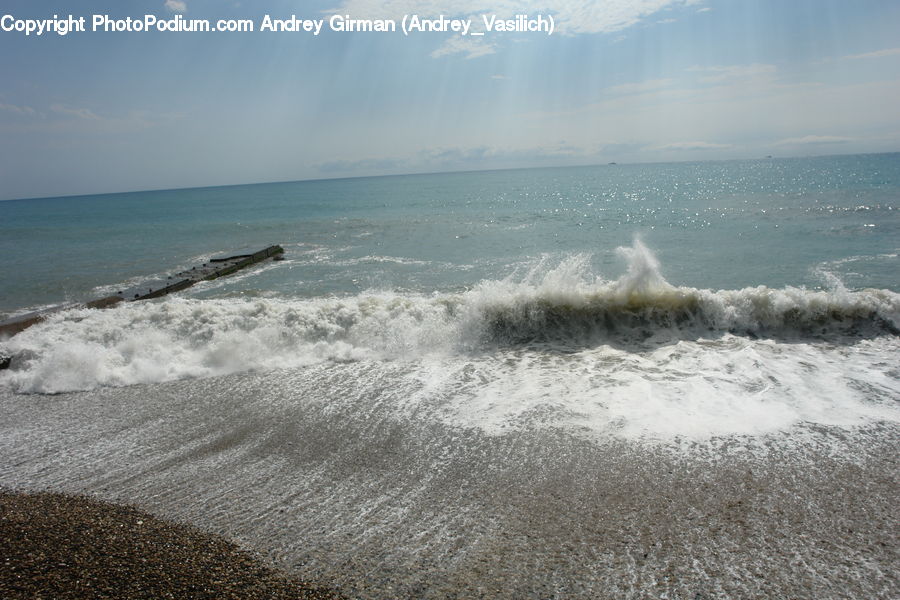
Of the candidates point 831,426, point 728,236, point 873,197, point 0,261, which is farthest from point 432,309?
point 873,197

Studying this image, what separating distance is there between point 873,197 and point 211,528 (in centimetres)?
4213

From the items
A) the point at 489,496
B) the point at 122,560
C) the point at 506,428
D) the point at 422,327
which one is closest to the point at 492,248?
the point at 422,327

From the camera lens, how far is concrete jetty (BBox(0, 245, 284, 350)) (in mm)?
11083

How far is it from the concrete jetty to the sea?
0.50 meters

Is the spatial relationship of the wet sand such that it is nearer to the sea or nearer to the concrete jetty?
the sea

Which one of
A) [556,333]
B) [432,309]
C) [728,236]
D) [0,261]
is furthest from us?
[0,261]

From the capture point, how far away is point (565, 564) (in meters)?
4.07

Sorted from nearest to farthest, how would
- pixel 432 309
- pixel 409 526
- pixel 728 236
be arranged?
pixel 409 526 → pixel 432 309 → pixel 728 236

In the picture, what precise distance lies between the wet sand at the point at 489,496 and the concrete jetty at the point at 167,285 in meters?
4.99

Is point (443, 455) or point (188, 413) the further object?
point (188, 413)

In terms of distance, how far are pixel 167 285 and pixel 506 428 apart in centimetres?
1356

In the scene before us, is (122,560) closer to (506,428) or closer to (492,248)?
(506,428)

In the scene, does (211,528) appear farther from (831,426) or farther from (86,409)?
(831,426)

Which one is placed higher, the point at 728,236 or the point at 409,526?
the point at 728,236
